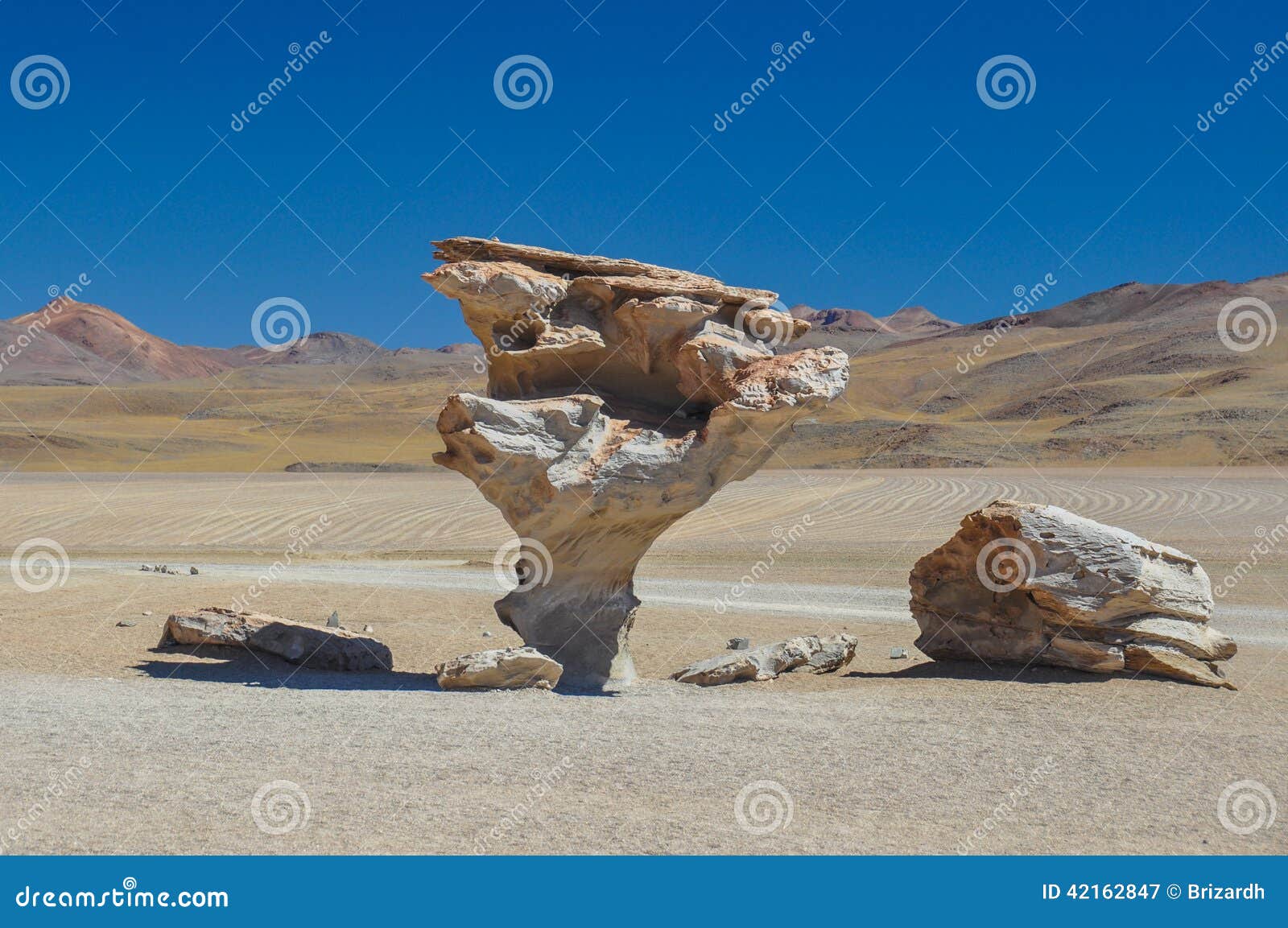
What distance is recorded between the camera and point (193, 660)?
12266 mm

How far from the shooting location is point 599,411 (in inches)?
441

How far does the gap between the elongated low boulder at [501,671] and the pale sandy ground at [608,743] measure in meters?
0.27

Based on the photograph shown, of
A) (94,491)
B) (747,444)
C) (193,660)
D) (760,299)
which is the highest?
(94,491)

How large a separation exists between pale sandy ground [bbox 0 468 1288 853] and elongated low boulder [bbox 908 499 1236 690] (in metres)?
0.29

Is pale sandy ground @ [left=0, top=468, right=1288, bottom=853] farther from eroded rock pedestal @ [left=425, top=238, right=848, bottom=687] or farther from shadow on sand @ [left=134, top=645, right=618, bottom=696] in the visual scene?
eroded rock pedestal @ [left=425, top=238, right=848, bottom=687]

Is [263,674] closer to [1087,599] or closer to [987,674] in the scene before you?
[987,674]

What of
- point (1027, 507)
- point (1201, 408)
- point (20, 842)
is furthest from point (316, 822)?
point (1201, 408)

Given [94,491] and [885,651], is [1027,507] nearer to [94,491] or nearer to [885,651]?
[885,651]

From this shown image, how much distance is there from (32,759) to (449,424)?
4.34 meters

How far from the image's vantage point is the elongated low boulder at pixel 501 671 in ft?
34.3

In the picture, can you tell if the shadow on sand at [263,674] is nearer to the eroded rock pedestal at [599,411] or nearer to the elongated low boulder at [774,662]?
the eroded rock pedestal at [599,411]

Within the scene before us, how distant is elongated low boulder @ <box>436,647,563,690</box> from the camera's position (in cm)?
1045

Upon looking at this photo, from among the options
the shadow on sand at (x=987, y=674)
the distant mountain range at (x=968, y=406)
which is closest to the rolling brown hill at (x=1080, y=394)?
the distant mountain range at (x=968, y=406)

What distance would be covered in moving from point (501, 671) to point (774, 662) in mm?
2950
